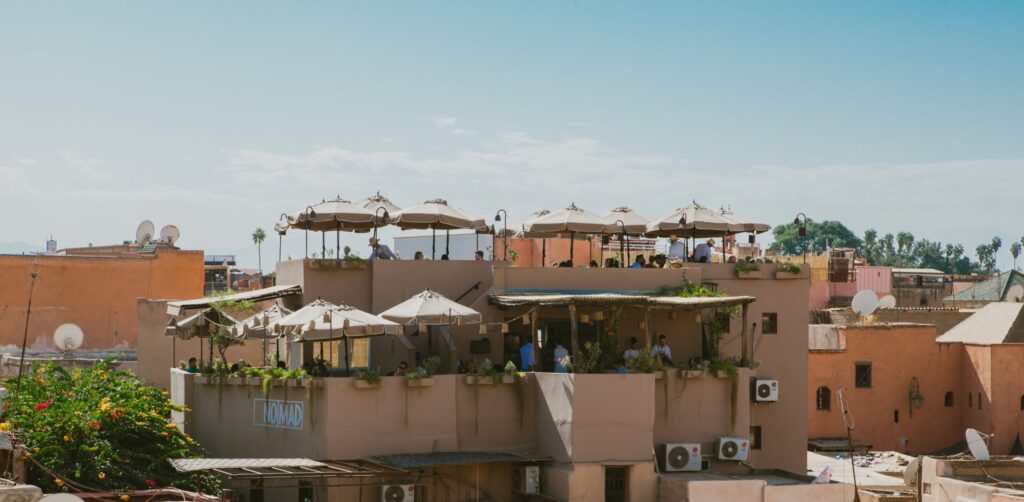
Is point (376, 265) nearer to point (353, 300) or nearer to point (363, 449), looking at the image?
point (353, 300)

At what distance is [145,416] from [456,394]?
637 cm

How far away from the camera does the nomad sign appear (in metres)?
28.5

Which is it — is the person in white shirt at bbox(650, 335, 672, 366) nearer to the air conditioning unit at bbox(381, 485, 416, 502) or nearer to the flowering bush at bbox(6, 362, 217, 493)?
the air conditioning unit at bbox(381, 485, 416, 502)

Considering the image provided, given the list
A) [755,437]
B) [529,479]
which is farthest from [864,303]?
[529,479]

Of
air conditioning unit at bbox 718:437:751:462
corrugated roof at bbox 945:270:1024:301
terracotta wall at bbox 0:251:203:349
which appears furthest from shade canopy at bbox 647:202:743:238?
corrugated roof at bbox 945:270:1024:301

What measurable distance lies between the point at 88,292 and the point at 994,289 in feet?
151

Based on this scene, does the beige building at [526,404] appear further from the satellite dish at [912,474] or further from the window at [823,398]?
the window at [823,398]

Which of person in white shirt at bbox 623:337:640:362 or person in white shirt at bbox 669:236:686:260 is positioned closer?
person in white shirt at bbox 623:337:640:362

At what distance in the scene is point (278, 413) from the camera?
95.1 feet

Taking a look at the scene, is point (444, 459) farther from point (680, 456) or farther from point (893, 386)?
point (893, 386)

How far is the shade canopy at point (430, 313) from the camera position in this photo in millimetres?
28734

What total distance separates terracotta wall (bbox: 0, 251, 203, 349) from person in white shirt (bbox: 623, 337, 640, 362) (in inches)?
861

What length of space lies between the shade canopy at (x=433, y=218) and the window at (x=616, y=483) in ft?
25.6

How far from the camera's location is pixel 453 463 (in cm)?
2784
